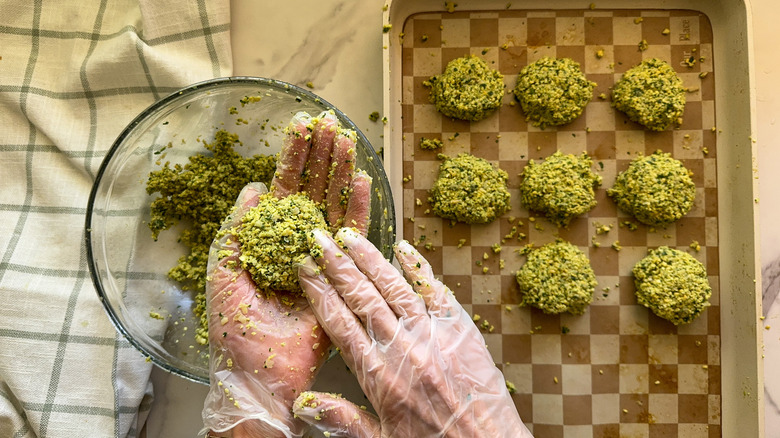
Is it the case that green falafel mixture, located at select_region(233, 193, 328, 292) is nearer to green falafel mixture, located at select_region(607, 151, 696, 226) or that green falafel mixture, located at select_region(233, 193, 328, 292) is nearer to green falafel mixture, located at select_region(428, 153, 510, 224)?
green falafel mixture, located at select_region(428, 153, 510, 224)

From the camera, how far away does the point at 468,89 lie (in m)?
1.58

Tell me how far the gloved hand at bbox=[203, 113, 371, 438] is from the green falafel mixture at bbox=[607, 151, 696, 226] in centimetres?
73

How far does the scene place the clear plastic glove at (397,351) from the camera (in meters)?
1.35

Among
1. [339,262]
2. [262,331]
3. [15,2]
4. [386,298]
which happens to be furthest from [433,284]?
[15,2]

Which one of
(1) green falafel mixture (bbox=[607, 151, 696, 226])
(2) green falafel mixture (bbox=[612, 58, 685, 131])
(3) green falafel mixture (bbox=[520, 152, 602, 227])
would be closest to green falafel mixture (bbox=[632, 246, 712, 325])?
(1) green falafel mixture (bbox=[607, 151, 696, 226])

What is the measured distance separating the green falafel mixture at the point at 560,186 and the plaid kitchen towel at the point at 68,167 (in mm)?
920

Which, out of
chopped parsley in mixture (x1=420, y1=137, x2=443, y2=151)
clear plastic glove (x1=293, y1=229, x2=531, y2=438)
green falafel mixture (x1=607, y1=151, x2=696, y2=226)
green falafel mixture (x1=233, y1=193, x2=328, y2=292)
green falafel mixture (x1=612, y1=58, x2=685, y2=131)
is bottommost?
clear plastic glove (x1=293, y1=229, x2=531, y2=438)

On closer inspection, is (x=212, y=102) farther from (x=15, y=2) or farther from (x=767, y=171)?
(x=767, y=171)

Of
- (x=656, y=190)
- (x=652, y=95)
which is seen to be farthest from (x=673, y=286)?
(x=652, y=95)

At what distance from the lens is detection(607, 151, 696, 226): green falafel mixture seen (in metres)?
1.56

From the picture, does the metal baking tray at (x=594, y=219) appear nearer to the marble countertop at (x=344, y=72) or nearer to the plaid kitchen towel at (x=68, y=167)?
the marble countertop at (x=344, y=72)

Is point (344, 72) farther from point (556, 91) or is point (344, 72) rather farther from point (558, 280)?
point (558, 280)

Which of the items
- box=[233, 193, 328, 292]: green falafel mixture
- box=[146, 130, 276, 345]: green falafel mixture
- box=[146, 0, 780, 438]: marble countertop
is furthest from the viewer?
box=[146, 0, 780, 438]: marble countertop

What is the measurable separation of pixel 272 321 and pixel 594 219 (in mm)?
921
